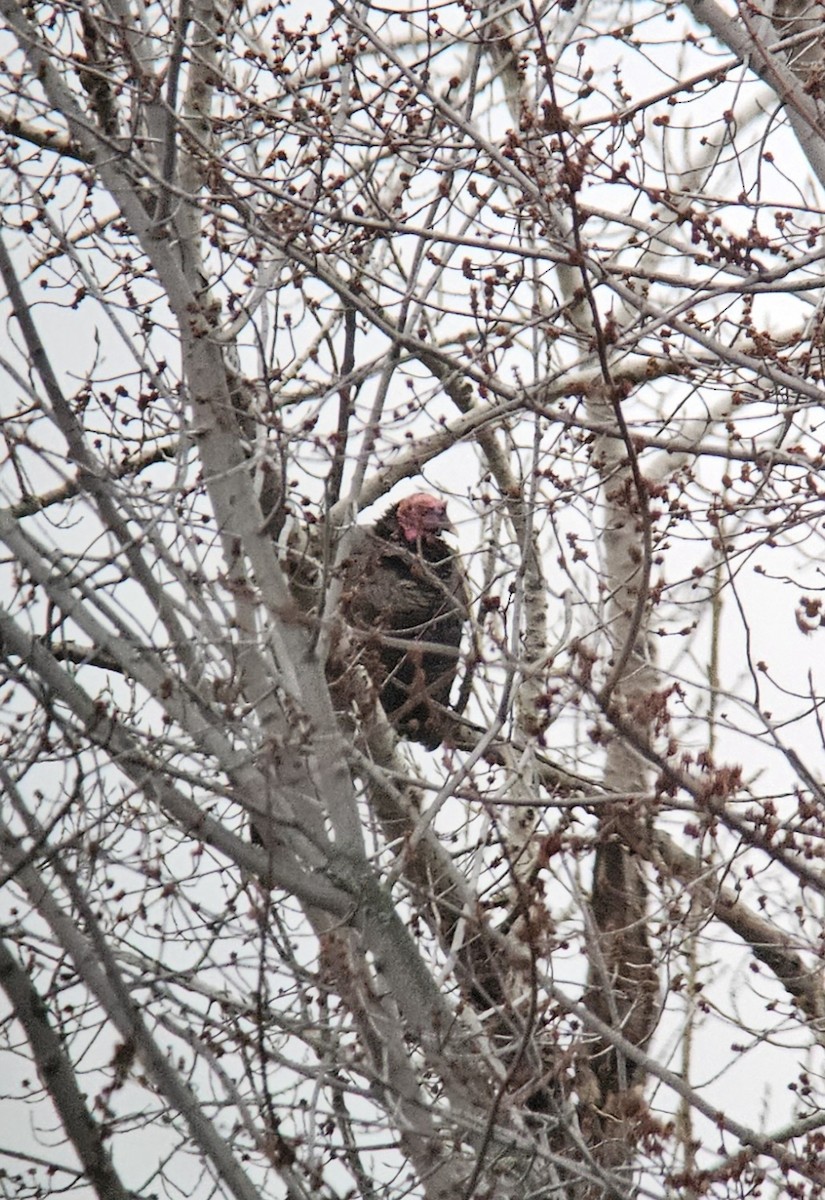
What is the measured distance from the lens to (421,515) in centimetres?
751

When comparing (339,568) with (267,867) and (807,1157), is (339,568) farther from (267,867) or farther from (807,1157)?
(807,1157)

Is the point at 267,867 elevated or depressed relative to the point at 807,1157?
elevated

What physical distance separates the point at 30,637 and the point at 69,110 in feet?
5.14

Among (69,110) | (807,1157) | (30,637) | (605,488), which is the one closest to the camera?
(30,637)

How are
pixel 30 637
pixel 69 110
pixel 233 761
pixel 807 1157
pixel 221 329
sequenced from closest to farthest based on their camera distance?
pixel 30 637, pixel 233 761, pixel 69 110, pixel 221 329, pixel 807 1157

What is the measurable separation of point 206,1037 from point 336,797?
882 millimetres

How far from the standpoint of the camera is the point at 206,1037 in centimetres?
424

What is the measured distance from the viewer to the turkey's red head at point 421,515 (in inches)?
293

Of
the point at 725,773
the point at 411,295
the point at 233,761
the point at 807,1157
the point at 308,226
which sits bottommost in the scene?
the point at 807,1157

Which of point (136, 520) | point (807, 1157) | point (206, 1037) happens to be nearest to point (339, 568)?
point (136, 520)

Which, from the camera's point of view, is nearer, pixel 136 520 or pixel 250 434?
pixel 136 520

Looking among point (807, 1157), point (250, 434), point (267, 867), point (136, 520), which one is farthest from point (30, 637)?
point (807, 1157)

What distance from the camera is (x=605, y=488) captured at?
7035mm

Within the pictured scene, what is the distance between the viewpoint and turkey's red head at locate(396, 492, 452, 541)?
293 inches
